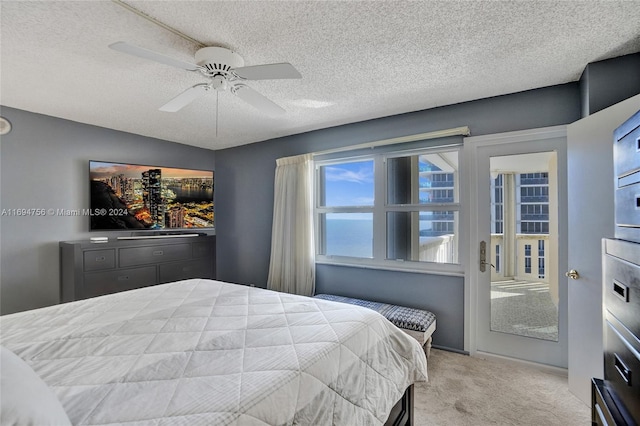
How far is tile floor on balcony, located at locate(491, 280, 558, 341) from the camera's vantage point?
8.25ft

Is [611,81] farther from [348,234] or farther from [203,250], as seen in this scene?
[203,250]

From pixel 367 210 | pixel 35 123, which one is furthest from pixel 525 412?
pixel 35 123

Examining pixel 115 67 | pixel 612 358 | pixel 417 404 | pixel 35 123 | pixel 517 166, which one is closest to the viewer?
pixel 612 358

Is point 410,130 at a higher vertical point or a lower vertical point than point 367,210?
higher

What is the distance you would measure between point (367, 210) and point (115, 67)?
8.78 feet

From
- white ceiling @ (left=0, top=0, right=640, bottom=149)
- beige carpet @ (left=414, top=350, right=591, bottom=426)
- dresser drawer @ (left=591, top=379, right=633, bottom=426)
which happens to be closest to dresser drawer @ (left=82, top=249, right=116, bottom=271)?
white ceiling @ (left=0, top=0, right=640, bottom=149)

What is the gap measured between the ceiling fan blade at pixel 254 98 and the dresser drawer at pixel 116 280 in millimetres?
2657

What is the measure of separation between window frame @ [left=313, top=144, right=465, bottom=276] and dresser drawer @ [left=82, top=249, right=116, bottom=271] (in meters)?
2.39

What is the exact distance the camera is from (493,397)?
2111mm

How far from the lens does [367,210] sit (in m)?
3.49

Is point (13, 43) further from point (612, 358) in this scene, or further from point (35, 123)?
point (612, 358)

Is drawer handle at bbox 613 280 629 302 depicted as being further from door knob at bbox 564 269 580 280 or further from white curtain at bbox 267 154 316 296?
white curtain at bbox 267 154 316 296

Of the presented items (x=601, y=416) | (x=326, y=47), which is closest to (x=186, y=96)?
(x=326, y=47)

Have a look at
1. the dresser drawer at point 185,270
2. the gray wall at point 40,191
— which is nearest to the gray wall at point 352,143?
the dresser drawer at point 185,270
